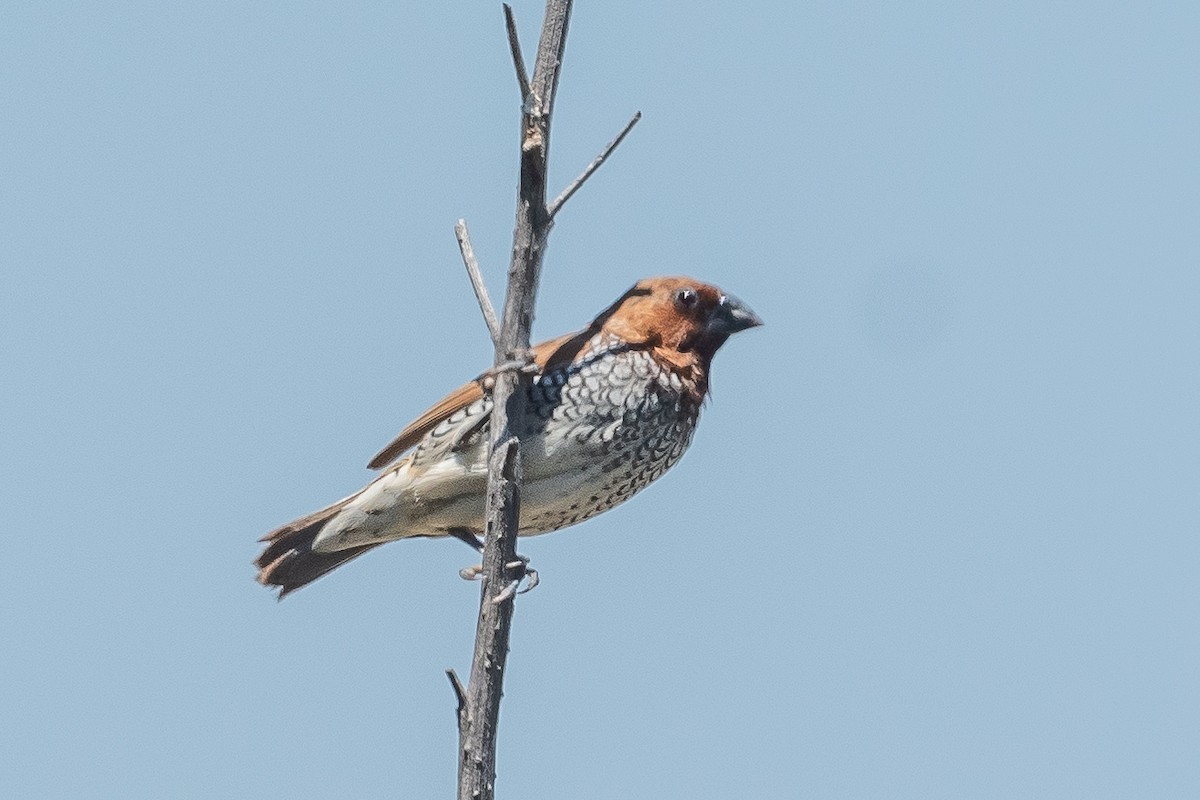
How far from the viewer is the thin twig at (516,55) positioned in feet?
14.6

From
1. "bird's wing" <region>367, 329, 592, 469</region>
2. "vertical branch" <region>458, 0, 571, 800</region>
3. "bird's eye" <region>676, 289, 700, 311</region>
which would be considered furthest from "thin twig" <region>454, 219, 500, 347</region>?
"bird's eye" <region>676, 289, 700, 311</region>

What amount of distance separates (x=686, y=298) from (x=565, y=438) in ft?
3.46

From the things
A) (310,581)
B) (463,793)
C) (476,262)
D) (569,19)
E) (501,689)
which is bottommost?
(463,793)

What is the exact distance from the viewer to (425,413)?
639 centimetres

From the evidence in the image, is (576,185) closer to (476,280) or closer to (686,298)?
(476,280)

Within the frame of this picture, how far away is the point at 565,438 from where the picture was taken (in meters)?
6.04

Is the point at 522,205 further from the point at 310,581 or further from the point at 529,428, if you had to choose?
the point at 310,581

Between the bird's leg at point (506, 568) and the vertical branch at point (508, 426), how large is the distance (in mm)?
18

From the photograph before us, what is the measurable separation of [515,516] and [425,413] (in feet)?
5.00

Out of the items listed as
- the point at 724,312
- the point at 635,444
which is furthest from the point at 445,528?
the point at 724,312

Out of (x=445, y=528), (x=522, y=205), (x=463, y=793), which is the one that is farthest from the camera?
(x=445, y=528)

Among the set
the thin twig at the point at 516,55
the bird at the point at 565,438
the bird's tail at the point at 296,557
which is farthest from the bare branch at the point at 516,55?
the bird's tail at the point at 296,557

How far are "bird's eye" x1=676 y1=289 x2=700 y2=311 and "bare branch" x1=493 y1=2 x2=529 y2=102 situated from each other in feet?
6.90

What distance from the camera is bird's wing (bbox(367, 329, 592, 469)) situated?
623 cm
